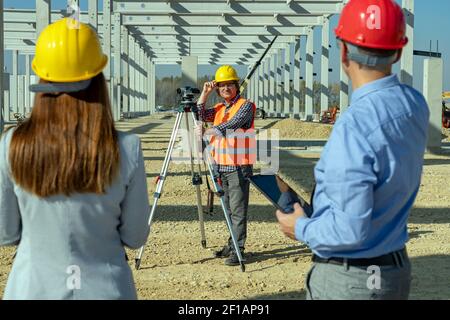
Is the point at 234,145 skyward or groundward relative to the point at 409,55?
groundward

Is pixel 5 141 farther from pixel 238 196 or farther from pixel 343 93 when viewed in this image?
pixel 343 93

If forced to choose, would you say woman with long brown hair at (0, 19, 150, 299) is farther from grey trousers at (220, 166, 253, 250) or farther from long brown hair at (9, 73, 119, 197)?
grey trousers at (220, 166, 253, 250)

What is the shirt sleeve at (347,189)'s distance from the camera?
2211 millimetres

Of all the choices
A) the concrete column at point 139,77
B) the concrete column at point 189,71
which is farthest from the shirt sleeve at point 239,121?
the concrete column at point 139,77

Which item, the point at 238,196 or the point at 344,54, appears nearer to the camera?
the point at 344,54

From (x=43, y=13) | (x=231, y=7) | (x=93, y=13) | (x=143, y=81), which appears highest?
(x=231, y=7)

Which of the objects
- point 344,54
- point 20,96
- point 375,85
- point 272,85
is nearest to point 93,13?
point 20,96

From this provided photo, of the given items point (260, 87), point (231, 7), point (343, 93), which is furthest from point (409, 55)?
point (260, 87)

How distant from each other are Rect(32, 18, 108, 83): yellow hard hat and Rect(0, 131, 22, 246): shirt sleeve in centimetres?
27

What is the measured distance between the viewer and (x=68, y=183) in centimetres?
230

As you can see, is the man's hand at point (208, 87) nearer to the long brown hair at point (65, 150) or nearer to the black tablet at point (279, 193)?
the black tablet at point (279, 193)

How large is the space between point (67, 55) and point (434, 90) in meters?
16.0

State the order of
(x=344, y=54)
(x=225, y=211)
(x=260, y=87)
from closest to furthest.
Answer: (x=344, y=54) < (x=225, y=211) < (x=260, y=87)

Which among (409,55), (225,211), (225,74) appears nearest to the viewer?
(225,211)
